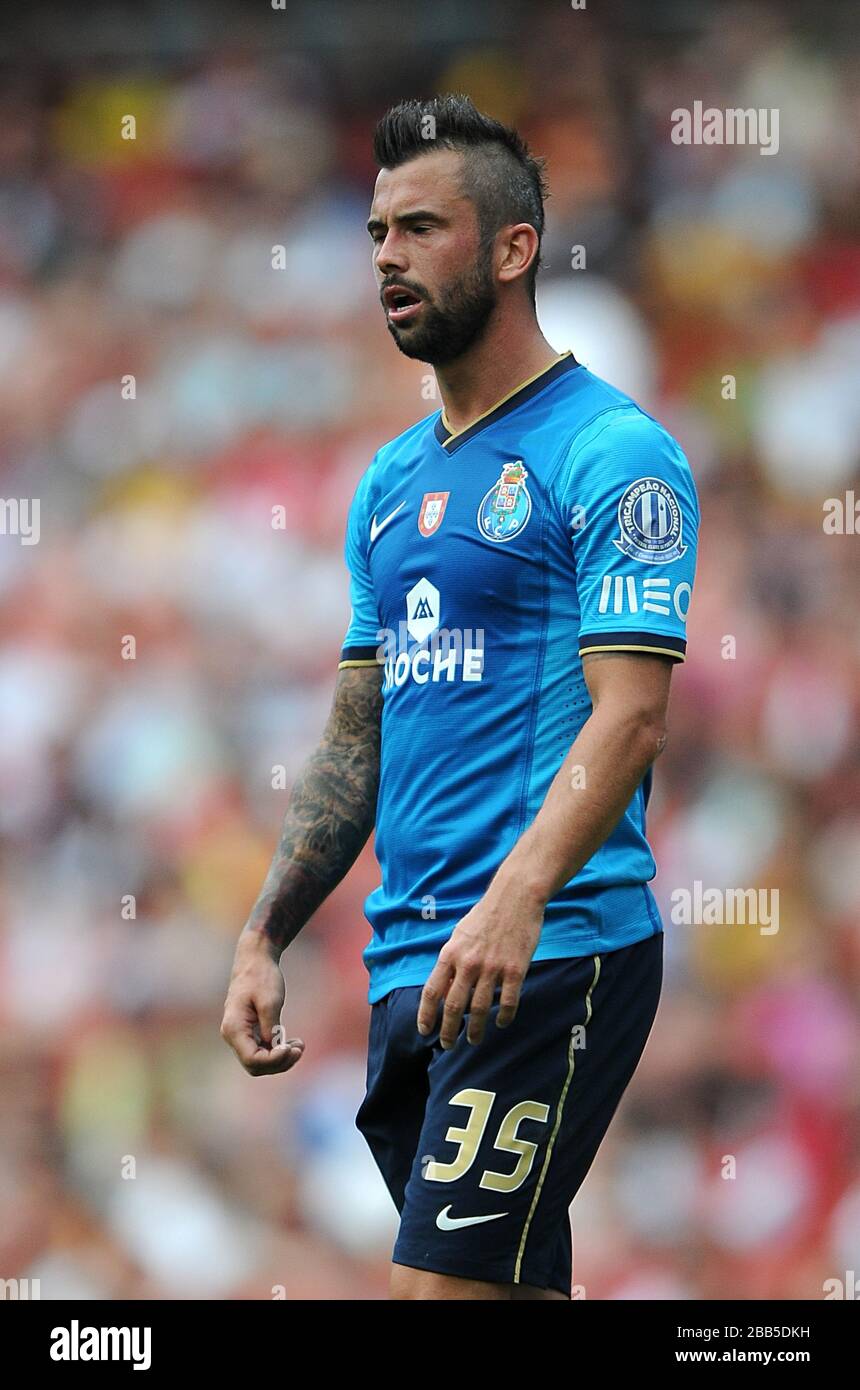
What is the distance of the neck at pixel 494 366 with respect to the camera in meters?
2.27

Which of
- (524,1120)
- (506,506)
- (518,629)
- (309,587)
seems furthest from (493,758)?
(309,587)

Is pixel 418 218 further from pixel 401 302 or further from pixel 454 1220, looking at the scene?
pixel 454 1220

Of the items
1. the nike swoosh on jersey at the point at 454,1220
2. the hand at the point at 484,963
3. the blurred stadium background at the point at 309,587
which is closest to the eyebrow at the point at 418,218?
the hand at the point at 484,963

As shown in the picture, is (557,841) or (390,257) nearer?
(557,841)

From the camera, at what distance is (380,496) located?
7.84 ft

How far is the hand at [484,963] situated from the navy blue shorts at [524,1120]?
0.19m

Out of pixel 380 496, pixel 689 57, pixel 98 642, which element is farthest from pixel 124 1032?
pixel 689 57

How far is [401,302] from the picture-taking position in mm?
2229

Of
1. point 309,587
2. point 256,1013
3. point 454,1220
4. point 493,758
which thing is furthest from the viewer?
point 309,587

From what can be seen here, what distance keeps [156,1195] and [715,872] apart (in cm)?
156

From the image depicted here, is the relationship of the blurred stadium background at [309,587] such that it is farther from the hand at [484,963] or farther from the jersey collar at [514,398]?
the hand at [484,963]

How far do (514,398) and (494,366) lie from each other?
58mm

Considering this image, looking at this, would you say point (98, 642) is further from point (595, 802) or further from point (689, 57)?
point (595, 802)

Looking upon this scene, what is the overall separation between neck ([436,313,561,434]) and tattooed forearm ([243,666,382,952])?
415mm
